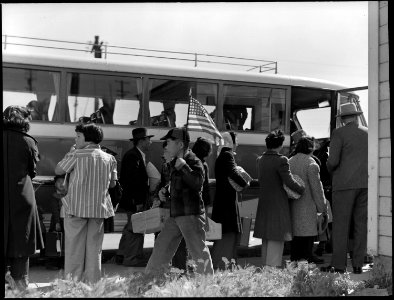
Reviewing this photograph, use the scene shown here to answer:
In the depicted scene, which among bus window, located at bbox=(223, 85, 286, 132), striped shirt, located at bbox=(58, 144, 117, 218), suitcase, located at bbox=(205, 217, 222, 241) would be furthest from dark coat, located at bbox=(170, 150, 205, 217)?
bus window, located at bbox=(223, 85, 286, 132)

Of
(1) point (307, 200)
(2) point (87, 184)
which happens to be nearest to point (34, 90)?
(2) point (87, 184)

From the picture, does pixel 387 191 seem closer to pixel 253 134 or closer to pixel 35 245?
pixel 35 245

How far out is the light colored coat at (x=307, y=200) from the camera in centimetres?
761

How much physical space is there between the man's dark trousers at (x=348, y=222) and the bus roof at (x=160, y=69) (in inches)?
132

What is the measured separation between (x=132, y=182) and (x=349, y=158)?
→ 2978mm

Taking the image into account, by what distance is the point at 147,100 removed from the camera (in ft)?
31.2

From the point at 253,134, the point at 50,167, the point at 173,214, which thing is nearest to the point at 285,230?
the point at 173,214

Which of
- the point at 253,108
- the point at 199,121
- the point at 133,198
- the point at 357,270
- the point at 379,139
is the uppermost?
the point at 253,108

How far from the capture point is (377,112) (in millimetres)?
5723

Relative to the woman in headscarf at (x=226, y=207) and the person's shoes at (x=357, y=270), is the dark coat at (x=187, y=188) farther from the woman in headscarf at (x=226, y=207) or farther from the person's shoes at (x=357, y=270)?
the person's shoes at (x=357, y=270)

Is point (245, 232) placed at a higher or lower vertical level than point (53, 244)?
higher

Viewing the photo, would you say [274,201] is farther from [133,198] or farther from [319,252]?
[319,252]

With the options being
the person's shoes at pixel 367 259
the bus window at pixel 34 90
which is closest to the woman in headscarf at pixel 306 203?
the person's shoes at pixel 367 259

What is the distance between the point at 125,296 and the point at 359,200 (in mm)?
3942
